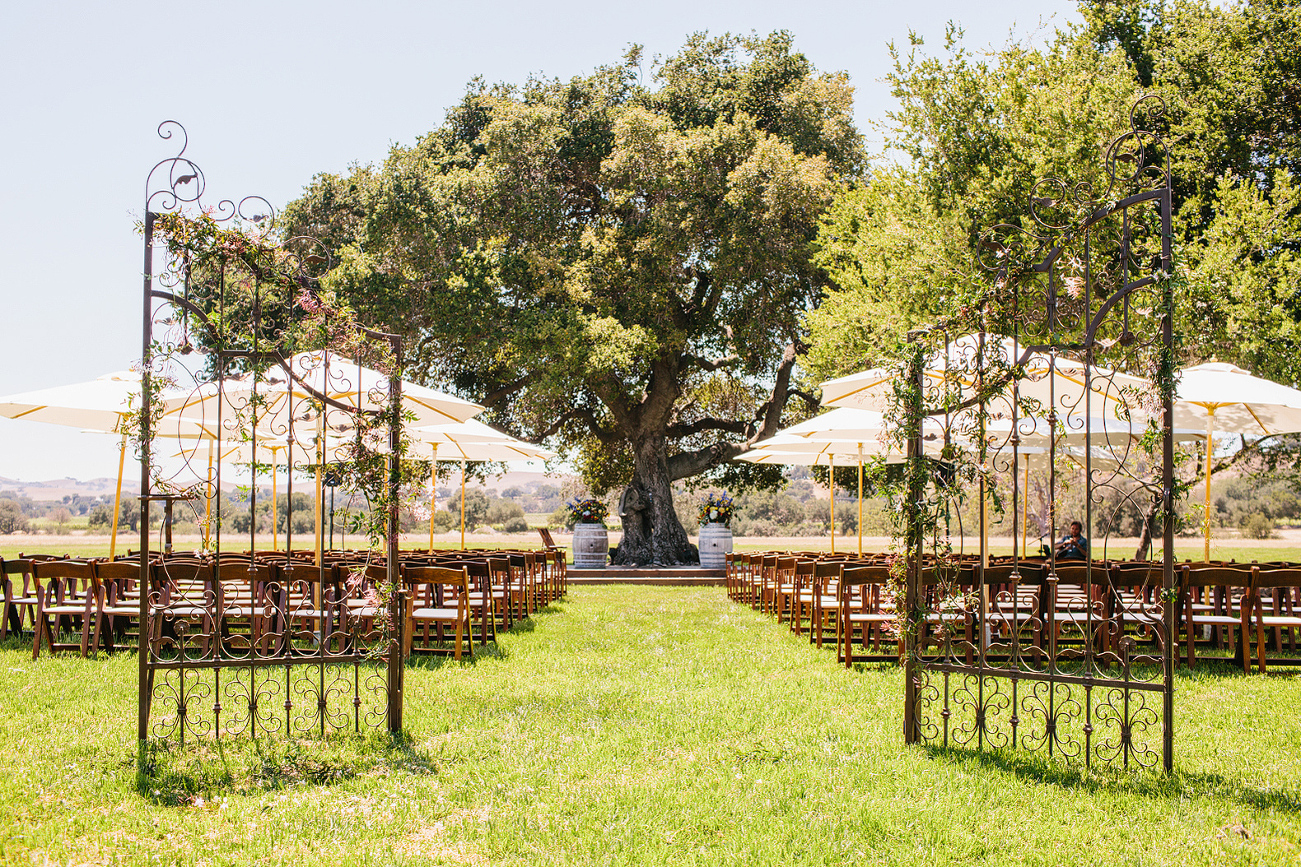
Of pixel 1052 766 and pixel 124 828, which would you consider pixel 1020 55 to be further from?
pixel 124 828

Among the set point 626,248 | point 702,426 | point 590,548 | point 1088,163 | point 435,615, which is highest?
point 626,248

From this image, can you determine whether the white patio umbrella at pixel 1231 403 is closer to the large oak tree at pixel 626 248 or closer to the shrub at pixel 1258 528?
the large oak tree at pixel 626 248

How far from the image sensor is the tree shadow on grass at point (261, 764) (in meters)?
5.01

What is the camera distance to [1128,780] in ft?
16.9

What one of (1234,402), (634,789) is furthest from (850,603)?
(634,789)

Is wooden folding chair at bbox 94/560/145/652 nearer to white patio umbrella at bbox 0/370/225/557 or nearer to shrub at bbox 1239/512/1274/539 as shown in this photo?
white patio umbrella at bbox 0/370/225/557

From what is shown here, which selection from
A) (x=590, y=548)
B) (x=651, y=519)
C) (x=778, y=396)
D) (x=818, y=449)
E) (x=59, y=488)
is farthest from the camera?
(x=59, y=488)

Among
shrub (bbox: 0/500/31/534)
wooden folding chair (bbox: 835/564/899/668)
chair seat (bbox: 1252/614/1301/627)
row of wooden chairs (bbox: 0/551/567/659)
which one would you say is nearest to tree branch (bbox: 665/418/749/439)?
row of wooden chairs (bbox: 0/551/567/659)

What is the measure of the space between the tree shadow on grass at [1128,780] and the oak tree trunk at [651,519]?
2025 centimetres

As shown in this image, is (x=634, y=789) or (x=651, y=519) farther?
(x=651, y=519)

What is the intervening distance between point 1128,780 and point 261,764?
15.7ft

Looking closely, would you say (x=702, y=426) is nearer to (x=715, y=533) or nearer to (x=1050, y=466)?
(x=715, y=533)

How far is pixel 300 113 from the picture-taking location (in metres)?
12.8

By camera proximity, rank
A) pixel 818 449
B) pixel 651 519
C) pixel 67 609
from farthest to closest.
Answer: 1. pixel 651 519
2. pixel 818 449
3. pixel 67 609
